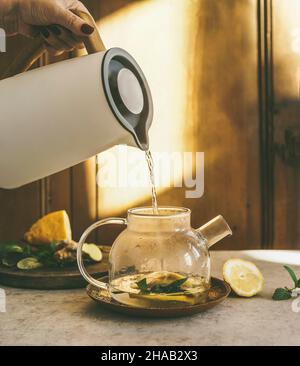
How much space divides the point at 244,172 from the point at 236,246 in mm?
325

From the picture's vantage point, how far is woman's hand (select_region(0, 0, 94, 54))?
1080 mm

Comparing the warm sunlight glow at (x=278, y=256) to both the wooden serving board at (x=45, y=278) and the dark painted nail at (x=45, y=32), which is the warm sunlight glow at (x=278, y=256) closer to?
the wooden serving board at (x=45, y=278)

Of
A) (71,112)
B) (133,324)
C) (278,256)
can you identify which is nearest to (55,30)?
(71,112)

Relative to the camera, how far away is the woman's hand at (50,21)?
108 centimetres

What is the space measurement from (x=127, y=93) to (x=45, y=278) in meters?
0.47

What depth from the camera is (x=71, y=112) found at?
3.14ft

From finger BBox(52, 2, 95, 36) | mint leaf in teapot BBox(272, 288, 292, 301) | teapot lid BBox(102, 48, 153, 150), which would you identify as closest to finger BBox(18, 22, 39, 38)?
finger BBox(52, 2, 95, 36)

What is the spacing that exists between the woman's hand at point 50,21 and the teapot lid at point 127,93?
0.43 feet

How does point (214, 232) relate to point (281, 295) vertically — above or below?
above

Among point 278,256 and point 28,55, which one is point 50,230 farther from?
point 278,256

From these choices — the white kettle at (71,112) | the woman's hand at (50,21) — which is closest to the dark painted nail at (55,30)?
the woman's hand at (50,21)

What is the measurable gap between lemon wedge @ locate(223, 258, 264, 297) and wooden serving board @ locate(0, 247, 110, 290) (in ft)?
0.91
